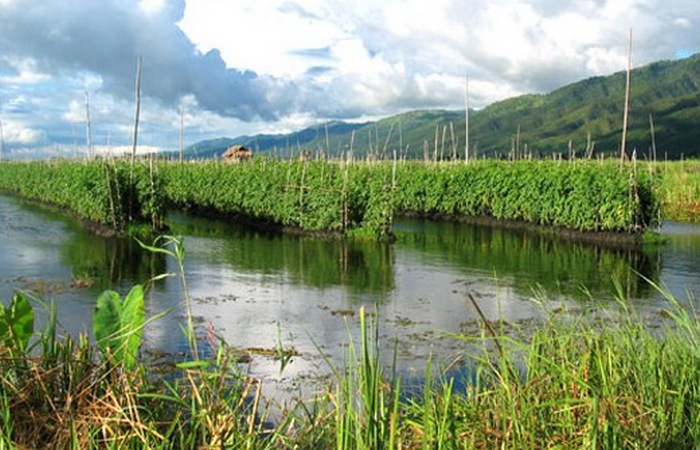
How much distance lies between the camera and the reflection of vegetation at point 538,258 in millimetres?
15047

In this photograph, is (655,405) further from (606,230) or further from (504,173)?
(504,173)

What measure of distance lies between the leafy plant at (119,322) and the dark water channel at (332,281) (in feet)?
6.32

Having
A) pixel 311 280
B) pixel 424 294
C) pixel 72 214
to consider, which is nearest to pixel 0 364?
pixel 424 294

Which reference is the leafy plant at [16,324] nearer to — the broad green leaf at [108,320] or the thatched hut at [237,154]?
the broad green leaf at [108,320]

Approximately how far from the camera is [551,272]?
644 inches

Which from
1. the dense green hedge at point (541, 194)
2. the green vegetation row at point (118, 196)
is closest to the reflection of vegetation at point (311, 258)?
the green vegetation row at point (118, 196)

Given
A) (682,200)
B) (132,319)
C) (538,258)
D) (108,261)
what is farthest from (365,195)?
(132,319)

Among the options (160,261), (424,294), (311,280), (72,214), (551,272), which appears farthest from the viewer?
(72,214)

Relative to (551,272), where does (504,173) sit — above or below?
above

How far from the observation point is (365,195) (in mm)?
21797

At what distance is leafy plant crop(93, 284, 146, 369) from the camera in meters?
Result: 4.23

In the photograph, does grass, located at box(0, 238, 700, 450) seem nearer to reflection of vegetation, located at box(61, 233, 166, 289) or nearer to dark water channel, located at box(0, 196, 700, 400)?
dark water channel, located at box(0, 196, 700, 400)

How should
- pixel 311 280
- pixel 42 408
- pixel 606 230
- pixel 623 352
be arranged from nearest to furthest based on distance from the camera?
pixel 42 408
pixel 623 352
pixel 311 280
pixel 606 230

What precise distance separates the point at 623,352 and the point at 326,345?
520 cm
